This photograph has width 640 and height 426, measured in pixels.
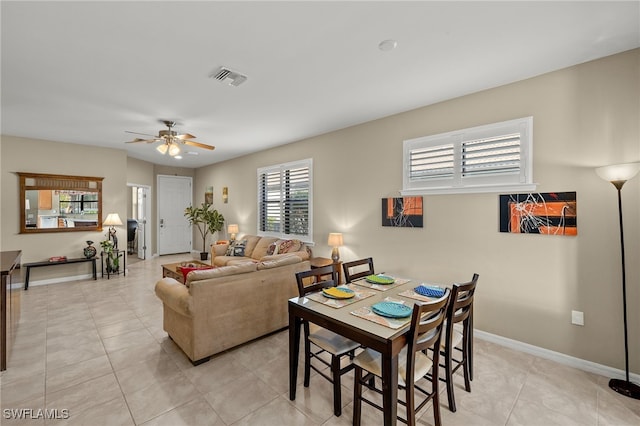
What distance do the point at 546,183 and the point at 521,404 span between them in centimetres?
202

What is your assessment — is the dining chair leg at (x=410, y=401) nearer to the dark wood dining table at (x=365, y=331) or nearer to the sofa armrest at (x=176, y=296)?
the dark wood dining table at (x=365, y=331)

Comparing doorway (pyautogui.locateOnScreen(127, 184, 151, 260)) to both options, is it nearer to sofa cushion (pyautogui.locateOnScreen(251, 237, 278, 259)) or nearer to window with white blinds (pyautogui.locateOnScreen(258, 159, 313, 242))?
window with white blinds (pyautogui.locateOnScreen(258, 159, 313, 242))

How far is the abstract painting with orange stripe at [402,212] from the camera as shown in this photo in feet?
12.2

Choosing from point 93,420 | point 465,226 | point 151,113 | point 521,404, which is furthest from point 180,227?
point 521,404

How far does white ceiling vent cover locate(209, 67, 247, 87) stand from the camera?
2.78m

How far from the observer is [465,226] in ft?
10.9

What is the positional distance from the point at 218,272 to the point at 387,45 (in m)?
2.58

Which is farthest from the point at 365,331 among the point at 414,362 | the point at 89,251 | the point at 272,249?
the point at 89,251

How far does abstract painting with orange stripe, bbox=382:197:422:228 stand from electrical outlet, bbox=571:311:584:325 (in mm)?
1695

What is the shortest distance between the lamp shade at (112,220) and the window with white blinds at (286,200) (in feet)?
9.72

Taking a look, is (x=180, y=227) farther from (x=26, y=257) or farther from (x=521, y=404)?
(x=521, y=404)

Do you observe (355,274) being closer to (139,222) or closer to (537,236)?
(537,236)

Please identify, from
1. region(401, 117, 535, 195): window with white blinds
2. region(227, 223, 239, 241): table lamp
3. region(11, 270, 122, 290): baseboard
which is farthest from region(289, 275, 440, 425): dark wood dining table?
region(11, 270, 122, 290): baseboard

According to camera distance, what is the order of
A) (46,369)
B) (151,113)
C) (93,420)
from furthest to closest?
(151,113), (46,369), (93,420)
